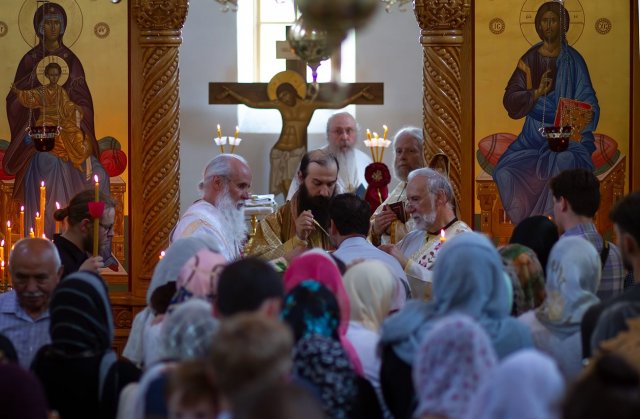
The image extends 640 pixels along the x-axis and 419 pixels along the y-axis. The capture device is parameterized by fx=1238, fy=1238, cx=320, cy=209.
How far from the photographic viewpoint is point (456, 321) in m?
3.93

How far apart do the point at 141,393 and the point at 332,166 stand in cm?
431

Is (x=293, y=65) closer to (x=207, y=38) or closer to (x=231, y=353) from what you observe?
(x=207, y=38)

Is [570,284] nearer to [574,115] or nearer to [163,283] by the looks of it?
[163,283]

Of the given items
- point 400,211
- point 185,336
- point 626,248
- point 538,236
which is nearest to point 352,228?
point 538,236

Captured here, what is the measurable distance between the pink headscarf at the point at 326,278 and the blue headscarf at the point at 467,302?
235 millimetres

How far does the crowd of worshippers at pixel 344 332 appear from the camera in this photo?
3.46 m

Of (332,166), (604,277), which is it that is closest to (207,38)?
(332,166)

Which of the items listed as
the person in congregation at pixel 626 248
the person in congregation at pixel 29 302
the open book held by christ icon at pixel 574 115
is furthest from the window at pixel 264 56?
the person in congregation at pixel 626 248

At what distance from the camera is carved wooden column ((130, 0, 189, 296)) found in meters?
9.82

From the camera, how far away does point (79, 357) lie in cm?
499

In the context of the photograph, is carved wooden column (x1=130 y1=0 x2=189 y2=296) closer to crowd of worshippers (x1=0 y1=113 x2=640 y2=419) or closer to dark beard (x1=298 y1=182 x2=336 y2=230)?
dark beard (x1=298 y1=182 x2=336 y2=230)

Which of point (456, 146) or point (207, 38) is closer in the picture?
point (456, 146)

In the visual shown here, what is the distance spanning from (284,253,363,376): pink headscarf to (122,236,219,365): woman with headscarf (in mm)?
497

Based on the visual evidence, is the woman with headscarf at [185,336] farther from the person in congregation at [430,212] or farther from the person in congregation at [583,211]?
the person in congregation at [430,212]
